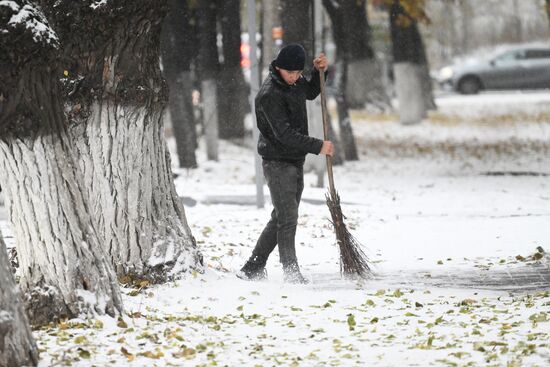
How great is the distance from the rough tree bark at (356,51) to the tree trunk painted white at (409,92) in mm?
760

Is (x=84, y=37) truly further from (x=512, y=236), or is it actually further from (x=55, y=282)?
(x=512, y=236)

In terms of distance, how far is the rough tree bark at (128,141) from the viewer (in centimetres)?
770

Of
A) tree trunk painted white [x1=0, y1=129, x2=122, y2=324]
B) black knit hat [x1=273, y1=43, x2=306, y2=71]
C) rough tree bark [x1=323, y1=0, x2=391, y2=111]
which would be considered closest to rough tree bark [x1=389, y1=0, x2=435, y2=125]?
rough tree bark [x1=323, y1=0, x2=391, y2=111]

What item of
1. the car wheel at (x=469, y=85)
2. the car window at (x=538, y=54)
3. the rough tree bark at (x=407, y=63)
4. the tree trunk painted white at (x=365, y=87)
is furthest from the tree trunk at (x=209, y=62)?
the car wheel at (x=469, y=85)

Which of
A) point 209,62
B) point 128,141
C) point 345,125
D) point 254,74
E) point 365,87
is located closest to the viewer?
point 128,141

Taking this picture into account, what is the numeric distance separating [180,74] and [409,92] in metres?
10.0

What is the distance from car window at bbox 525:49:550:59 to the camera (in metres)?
35.4

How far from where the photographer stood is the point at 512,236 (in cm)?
1085

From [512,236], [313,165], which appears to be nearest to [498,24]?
[313,165]

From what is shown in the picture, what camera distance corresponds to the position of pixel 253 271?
870 cm

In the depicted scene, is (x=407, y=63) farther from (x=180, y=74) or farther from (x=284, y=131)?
(x=284, y=131)

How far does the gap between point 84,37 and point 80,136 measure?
780mm

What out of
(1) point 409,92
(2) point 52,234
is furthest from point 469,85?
(2) point 52,234

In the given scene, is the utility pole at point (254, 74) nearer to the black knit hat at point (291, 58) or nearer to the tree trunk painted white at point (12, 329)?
the black knit hat at point (291, 58)
